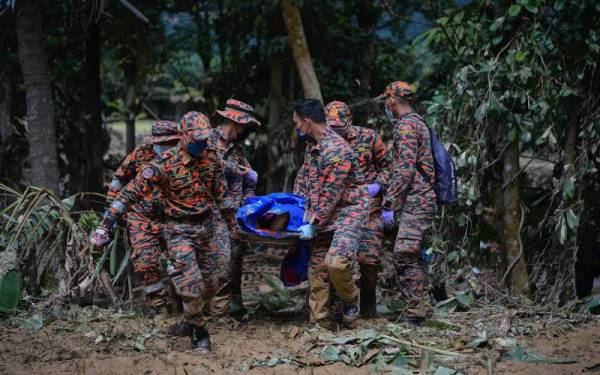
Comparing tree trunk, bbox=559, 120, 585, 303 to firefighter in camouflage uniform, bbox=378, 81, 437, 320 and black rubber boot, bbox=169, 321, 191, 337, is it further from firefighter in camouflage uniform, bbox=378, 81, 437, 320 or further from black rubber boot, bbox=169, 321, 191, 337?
black rubber boot, bbox=169, 321, 191, 337

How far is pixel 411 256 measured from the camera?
6316 mm

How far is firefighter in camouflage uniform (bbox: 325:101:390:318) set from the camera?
6504 millimetres

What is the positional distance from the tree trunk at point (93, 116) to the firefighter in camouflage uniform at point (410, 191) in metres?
6.75

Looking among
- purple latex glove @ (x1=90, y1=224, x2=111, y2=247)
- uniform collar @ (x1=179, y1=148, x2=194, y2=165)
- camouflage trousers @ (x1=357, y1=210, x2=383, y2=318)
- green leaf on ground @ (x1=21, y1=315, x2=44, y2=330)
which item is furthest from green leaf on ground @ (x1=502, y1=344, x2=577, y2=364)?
green leaf on ground @ (x1=21, y1=315, x2=44, y2=330)

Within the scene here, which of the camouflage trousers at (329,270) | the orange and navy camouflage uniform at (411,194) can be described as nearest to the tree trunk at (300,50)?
the orange and navy camouflage uniform at (411,194)

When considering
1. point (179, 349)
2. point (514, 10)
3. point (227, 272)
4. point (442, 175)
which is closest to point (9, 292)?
point (179, 349)

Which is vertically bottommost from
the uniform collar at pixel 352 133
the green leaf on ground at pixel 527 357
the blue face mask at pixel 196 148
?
the green leaf on ground at pixel 527 357

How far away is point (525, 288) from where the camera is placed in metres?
7.35

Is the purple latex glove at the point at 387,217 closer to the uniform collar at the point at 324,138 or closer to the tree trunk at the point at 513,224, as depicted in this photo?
the uniform collar at the point at 324,138

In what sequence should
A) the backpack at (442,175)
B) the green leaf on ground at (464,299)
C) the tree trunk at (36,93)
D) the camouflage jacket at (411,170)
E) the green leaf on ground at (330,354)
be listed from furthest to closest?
the tree trunk at (36,93) → the green leaf on ground at (464,299) → the backpack at (442,175) → the camouflage jacket at (411,170) → the green leaf on ground at (330,354)

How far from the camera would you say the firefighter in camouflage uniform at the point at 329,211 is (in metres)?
5.88

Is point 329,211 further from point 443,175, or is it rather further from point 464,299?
point 464,299

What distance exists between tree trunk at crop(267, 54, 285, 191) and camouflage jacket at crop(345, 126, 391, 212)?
404cm

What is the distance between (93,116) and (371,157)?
6658 mm
